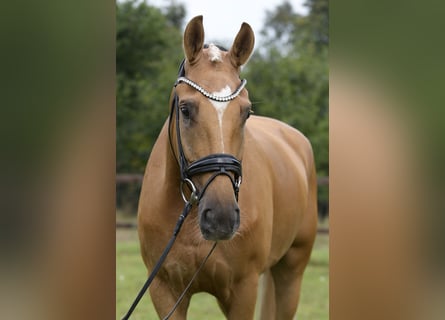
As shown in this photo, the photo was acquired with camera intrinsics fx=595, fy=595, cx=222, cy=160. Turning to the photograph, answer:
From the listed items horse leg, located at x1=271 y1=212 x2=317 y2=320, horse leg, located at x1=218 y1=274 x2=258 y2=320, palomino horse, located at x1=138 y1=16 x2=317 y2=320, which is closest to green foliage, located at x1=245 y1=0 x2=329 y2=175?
horse leg, located at x1=271 y1=212 x2=317 y2=320

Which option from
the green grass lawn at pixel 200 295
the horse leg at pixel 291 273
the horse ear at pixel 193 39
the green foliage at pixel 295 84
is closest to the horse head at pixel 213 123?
the horse ear at pixel 193 39

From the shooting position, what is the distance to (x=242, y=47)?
295 centimetres

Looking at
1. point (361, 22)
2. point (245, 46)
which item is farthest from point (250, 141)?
point (361, 22)

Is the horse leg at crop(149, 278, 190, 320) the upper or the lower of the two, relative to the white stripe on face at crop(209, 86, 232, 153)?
lower

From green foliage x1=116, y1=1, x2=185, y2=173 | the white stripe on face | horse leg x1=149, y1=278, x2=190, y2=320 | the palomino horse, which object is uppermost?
the white stripe on face

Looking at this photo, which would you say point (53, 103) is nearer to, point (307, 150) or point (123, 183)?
point (307, 150)

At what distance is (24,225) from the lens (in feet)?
3.68

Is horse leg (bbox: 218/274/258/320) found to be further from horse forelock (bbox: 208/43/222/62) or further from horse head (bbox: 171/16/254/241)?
horse forelock (bbox: 208/43/222/62)

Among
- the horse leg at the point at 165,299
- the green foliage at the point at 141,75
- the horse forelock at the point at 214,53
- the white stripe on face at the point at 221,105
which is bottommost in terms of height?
the green foliage at the point at 141,75

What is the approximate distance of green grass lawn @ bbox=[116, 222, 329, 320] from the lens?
6.50 meters

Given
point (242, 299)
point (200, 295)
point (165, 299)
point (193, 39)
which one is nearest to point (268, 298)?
point (242, 299)

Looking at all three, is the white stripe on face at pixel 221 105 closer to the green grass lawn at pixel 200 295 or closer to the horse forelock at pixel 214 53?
the horse forelock at pixel 214 53

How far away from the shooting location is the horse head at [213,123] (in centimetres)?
252

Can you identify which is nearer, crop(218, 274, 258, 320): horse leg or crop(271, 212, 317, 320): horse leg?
crop(218, 274, 258, 320): horse leg
